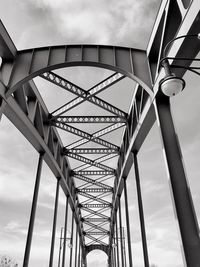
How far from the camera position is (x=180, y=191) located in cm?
554

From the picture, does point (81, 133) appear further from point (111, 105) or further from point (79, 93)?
point (79, 93)

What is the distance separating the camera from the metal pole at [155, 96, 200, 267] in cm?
483

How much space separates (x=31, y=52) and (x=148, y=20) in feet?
18.2

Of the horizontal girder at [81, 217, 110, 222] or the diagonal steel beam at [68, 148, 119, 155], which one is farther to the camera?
the horizontal girder at [81, 217, 110, 222]

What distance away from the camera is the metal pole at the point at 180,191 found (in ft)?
15.9

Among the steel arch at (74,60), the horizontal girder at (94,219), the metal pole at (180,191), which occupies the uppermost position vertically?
the steel arch at (74,60)

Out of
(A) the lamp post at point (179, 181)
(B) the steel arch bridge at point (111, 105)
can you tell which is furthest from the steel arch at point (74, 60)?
(A) the lamp post at point (179, 181)

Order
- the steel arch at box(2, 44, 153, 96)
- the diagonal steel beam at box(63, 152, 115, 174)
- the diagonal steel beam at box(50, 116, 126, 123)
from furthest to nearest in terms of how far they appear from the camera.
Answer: the diagonal steel beam at box(63, 152, 115, 174)
the diagonal steel beam at box(50, 116, 126, 123)
the steel arch at box(2, 44, 153, 96)

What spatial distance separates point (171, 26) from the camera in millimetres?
6754

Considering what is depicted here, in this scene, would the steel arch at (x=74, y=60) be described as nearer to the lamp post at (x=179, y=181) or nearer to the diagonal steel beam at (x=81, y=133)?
the lamp post at (x=179, y=181)

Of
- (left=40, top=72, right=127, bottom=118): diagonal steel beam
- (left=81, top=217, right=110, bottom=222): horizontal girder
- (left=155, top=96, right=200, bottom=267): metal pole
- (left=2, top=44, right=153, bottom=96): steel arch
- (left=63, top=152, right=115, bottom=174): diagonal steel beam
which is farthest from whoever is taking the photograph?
(left=81, top=217, right=110, bottom=222): horizontal girder

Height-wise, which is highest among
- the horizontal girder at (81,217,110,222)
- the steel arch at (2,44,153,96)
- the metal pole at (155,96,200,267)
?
the steel arch at (2,44,153,96)

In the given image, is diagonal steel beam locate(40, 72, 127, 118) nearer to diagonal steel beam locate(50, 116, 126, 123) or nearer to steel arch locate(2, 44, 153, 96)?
diagonal steel beam locate(50, 116, 126, 123)

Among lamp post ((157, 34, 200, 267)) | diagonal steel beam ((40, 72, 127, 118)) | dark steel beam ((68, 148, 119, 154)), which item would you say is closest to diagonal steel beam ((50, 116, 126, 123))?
diagonal steel beam ((40, 72, 127, 118))
